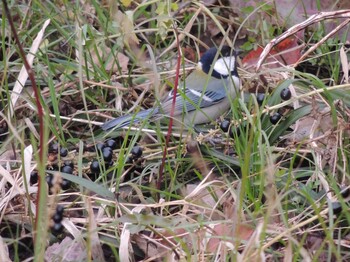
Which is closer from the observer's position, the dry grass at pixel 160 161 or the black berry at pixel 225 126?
the dry grass at pixel 160 161

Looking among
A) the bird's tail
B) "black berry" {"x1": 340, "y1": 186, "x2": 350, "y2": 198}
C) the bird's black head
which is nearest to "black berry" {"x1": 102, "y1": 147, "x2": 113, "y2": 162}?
the bird's tail

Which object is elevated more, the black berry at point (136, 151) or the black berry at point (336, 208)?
the black berry at point (336, 208)

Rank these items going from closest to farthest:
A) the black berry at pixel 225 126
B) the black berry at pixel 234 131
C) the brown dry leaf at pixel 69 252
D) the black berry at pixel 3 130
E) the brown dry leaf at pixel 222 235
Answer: the brown dry leaf at pixel 222 235 → the brown dry leaf at pixel 69 252 → the black berry at pixel 234 131 → the black berry at pixel 225 126 → the black berry at pixel 3 130

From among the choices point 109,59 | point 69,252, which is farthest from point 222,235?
point 109,59

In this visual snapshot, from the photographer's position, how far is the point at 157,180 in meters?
3.17

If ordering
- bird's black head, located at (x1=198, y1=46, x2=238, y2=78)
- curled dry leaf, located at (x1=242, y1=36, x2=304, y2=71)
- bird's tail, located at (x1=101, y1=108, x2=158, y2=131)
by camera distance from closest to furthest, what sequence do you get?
1. bird's tail, located at (x1=101, y1=108, x2=158, y2=131)
2. bird's black head, located at (x1=198, y1=46, x2=238, y2=78)
3. curled dry leaf, located at (x1=242, y1=36, x2=304, y2=71)

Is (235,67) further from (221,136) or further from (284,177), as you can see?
(284,177)

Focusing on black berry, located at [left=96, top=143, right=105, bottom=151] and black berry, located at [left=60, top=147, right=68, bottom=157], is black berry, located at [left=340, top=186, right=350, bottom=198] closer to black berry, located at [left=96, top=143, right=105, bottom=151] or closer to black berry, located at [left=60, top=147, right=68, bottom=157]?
black berry, located at [left=96, top=143, right=105, bottom=151]

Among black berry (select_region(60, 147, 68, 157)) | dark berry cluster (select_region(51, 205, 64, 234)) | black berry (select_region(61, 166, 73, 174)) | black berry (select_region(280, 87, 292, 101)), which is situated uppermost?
dark berry cluster (select_region(51, 205, 64, 234))

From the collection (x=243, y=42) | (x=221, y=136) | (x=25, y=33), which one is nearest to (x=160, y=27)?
(x=221, y=136)

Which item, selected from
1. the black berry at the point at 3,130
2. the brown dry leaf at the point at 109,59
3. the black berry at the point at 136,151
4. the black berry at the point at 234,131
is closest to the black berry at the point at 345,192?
the black berry at the point at 234,131

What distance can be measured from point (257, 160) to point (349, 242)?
0.52 meters

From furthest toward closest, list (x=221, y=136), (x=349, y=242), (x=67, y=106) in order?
1. (x=67, y=106)
2. (x=221, y=136)
3. (x=349, y=242)

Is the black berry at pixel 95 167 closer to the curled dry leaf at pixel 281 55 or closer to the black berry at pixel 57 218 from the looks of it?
the black berry at pixel 57 218
